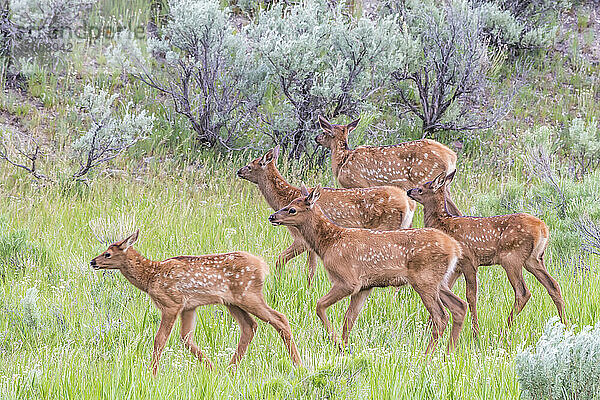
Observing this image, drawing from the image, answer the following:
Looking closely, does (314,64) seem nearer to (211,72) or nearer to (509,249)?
(211,72)

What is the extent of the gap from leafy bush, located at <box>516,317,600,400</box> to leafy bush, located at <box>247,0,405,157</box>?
8.83m

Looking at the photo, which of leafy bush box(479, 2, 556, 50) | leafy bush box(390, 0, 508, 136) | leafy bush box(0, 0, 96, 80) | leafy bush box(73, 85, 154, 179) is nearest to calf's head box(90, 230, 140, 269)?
leafy bush box(73, 85, 154, 179)

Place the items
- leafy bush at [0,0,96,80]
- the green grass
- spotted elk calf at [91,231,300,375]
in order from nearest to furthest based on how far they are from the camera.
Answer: the green grass < spotted elk calf at [91,231,300,375] < leafy bush at [0,0,96,80]

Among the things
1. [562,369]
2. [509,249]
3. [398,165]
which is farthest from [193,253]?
[562,369]

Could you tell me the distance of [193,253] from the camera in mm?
9102

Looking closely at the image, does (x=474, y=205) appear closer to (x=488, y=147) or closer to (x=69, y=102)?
(x=488, y=147)

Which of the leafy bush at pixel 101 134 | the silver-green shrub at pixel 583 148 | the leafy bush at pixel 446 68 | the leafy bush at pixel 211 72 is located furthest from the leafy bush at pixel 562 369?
the leafy bush at pixel 446 68

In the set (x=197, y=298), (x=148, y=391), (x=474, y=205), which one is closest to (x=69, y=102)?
(x=474, y=205)

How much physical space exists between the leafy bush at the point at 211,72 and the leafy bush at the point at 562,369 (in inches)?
376

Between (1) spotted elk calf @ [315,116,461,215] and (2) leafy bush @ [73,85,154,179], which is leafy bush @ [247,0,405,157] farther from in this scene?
(1) spotted elk calf @ [315,116,461,215]

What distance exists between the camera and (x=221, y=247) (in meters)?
9.34

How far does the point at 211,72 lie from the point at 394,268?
8.05m

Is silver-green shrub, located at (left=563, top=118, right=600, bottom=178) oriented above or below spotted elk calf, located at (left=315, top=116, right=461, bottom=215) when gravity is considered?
below

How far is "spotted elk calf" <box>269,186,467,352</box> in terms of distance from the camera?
22.1ft
